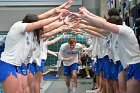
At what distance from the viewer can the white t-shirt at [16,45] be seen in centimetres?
518

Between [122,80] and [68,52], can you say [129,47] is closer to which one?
[122,80]

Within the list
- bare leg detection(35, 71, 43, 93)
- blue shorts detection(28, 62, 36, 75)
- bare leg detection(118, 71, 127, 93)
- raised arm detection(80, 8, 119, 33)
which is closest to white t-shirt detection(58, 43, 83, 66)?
bare leg detection(35, 71, 43, 93)

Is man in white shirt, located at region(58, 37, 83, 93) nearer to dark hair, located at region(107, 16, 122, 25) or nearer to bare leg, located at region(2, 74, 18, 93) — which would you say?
dark hair, located at region(107, 16, 122, 25)

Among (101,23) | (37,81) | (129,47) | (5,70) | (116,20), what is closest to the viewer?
(101,23)

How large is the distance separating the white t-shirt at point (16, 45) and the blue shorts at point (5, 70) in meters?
0.07

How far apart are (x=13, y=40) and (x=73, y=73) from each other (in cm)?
536

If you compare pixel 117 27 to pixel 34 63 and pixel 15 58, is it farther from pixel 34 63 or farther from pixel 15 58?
pixel 34 63

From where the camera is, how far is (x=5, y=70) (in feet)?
16.9

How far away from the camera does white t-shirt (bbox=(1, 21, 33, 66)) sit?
204 inches

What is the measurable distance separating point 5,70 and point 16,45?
429 mm

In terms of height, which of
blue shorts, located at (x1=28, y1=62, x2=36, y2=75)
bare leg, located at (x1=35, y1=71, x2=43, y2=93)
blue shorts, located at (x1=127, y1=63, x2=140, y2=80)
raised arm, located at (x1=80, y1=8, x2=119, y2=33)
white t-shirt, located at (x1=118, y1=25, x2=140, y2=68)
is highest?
raised arm, located at (x1=80, y1=8, x2=119, y2=33)

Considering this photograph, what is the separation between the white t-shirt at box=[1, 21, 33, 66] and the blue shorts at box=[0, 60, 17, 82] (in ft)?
0.22

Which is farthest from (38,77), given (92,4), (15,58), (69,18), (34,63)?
(92,4)

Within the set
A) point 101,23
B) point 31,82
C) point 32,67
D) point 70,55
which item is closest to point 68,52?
point 70,55
